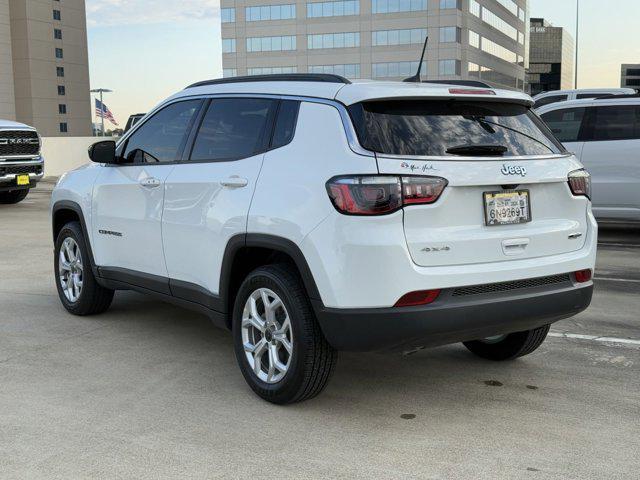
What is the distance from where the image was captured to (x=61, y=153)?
27.9m

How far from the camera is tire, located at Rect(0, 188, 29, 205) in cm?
1662

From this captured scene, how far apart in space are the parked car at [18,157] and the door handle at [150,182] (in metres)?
10.6

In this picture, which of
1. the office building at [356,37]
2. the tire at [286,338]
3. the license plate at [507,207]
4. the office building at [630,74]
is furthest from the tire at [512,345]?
the office building at [630,74]

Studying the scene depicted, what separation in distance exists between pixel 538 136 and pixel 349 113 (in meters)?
1.14

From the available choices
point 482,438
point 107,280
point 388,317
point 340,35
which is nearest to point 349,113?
point 388,317

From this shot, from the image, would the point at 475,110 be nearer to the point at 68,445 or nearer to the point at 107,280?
the point at 68,445

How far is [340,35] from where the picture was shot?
94688mm

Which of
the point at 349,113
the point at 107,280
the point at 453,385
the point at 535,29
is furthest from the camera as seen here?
the point at 535,29

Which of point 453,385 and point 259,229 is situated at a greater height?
point 259,229

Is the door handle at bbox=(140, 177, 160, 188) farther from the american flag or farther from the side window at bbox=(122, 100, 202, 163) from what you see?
the american flag

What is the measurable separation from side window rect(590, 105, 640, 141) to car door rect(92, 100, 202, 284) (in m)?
7.13

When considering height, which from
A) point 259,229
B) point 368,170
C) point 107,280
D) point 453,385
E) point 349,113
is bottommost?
point 453,385

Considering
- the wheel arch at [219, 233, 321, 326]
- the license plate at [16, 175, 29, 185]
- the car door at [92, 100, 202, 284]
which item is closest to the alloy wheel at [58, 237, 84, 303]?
the car door at [92, 100, 202, 284]

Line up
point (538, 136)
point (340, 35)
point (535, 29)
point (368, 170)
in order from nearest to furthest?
point (368, 170) < point (538, 136) < point (340, 35) < point (535, 29)
